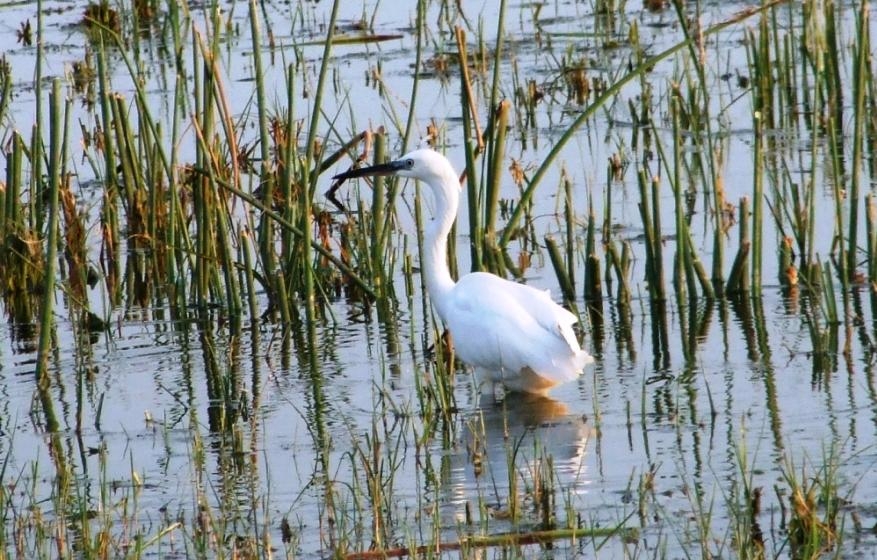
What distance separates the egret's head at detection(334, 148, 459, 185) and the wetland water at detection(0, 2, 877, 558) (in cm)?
64

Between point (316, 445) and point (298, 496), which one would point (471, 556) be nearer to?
point (298, 496)

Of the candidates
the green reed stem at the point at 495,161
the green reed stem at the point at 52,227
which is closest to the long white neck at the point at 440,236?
the green reed stem at the point at 495,161

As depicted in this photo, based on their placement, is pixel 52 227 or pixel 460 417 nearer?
pixel 52 227

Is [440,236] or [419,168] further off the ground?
[419,168]

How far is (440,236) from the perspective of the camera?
7.09 m

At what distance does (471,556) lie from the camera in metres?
4.09

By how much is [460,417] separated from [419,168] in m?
1.43

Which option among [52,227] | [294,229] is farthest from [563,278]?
[52,227]

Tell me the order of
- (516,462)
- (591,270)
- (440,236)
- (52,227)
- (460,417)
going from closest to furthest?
(516,462), (52,227), (460,417), (440,236), (591,270)

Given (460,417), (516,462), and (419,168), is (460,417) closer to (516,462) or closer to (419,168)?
(516,462)

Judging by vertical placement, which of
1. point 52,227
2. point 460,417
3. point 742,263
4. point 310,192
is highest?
point 310,192

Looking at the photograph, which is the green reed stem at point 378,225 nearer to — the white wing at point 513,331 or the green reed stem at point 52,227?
the white wing at point 513,331

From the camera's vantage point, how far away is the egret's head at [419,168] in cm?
700

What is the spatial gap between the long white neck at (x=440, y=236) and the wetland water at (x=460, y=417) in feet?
1.01
